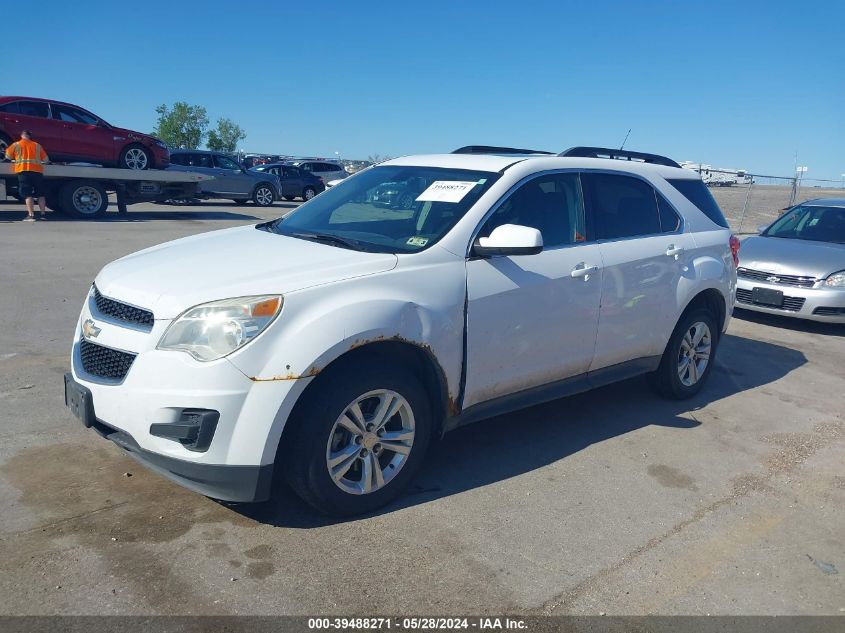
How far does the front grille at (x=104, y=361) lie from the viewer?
3.34 metres

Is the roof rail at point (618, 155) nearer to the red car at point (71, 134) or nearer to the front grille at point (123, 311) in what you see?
the front grille at point (123, 311)

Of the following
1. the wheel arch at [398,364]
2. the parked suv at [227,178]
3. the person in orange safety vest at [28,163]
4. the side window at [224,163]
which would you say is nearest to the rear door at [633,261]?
the wheel arch at [398,364]

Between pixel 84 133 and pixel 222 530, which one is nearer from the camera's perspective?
pixel 222 530

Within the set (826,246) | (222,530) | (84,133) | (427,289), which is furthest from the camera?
(84,133)

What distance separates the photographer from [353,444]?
3.54 meters

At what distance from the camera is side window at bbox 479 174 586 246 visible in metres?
4.32

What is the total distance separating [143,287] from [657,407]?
12.8ft

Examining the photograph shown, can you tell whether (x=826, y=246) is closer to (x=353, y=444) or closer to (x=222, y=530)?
(x=353, y=444)

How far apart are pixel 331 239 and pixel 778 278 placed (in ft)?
22.1

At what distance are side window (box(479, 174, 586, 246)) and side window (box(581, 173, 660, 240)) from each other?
110 mm

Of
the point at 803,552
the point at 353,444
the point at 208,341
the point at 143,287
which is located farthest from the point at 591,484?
the point at 143,287

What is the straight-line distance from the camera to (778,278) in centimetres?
880

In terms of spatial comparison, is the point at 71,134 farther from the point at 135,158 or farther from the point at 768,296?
the point at 768,296

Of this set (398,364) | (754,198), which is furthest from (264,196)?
(398,364)
